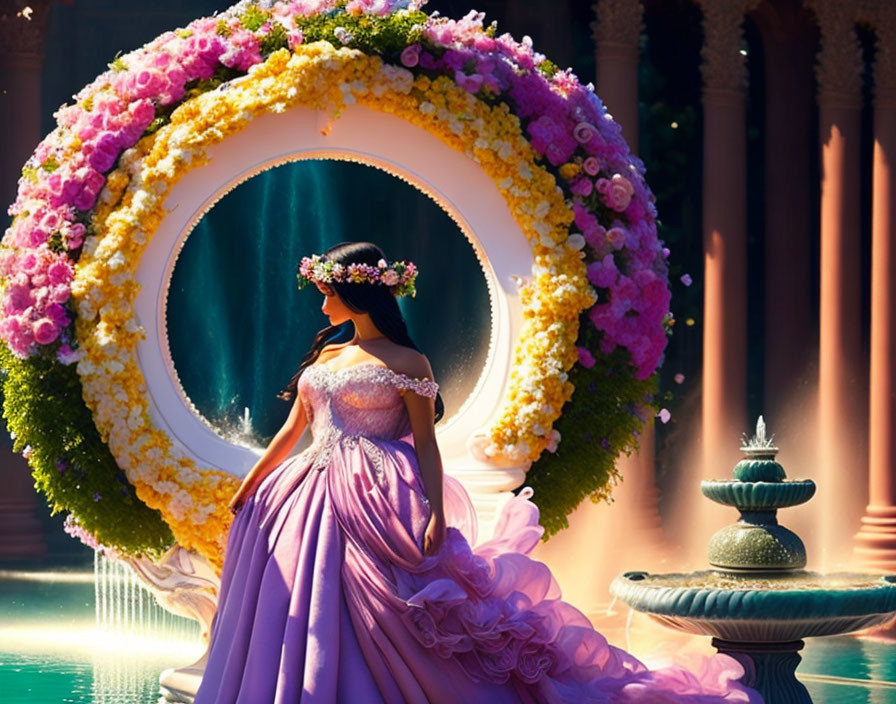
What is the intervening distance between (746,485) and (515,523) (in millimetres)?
1231

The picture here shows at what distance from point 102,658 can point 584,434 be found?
179 inches

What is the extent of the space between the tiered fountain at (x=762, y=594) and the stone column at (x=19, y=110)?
10177mm

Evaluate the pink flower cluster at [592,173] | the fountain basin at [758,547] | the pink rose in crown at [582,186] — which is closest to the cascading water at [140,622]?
the pink flower cluster at [592,173]

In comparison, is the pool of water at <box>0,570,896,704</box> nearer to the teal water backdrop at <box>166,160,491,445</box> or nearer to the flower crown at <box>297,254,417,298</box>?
the teal water backdrop at <box>166,160,491,445</box>

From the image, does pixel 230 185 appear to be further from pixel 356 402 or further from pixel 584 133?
pixel 356 402

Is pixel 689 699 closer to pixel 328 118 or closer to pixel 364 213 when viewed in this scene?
pixel 328 118

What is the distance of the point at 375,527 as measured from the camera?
7.64 metres

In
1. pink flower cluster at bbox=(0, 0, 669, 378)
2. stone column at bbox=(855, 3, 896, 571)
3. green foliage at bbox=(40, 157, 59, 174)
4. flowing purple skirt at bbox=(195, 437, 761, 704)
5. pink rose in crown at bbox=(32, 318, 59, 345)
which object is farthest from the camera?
stone column at bbox=(855, 3, 896, 571)

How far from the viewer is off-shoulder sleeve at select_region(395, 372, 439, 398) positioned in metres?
7.81

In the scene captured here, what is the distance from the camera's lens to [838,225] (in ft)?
51.6

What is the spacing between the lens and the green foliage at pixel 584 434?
9.59 metres

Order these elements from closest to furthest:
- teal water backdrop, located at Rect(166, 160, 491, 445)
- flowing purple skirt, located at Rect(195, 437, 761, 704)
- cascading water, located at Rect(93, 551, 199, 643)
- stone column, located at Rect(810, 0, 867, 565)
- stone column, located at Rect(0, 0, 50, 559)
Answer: flowing purple skirt, located at Rect(195, 437, 761, 704), teal water backdrop, located at Rect(166, 160, 491, 445), cascading water, located at Rect(93, 551, 199, 643), stone column, located at Rect(810, 0, 867, 565), stone column, located at Rect(0, 0, 50, 559)

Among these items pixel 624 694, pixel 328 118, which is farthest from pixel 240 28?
pixel 624 694

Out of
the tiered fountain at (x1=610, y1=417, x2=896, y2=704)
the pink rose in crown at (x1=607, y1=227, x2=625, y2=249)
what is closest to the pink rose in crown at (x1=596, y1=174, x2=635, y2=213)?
the pink rose in crown at (x1=607, y1=227, x2=625, y2=249)
